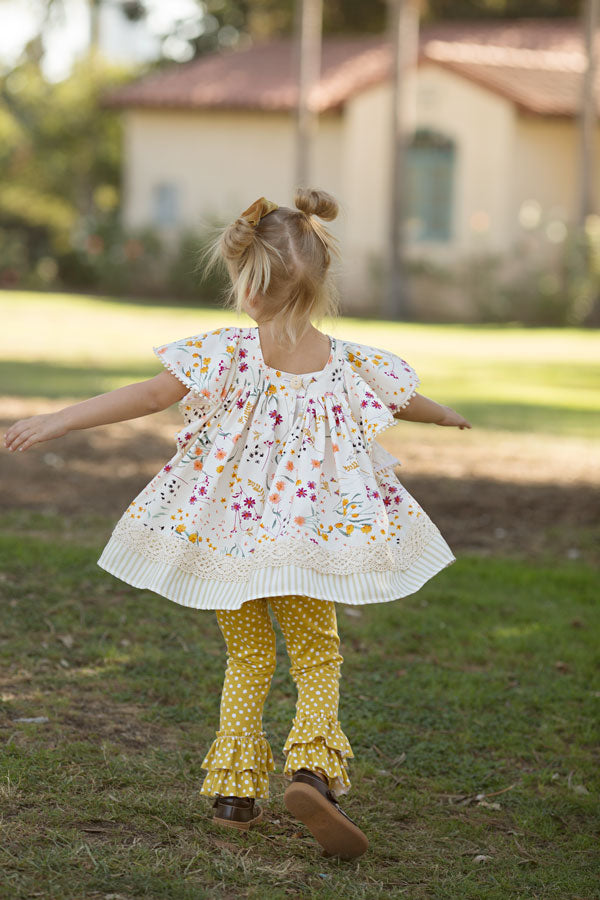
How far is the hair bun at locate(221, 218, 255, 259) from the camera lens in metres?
3.12

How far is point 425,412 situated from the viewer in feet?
11.1

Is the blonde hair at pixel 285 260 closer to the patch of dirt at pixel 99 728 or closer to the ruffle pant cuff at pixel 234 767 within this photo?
the ruffle pant cuff at pixel 234 767

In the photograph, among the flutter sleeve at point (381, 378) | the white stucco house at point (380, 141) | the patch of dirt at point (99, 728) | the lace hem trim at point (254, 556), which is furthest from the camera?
the white stucco house at point (380, 141)

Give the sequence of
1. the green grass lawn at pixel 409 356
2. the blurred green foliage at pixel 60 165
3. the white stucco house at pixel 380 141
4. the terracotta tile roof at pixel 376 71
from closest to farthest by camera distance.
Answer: the green grass lawn at pixel 409 356, the white stucco house at pixel 380 141, the terracotta tile roof at pixel 376 71, the blurred green foliage at pixel 60 165

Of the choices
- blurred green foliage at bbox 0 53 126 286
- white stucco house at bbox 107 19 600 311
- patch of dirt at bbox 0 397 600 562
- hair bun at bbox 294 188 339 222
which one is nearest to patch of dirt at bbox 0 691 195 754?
hair bun at bbox 294 188 339 222

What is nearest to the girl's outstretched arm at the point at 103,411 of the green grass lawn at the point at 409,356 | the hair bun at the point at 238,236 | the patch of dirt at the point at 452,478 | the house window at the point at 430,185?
the hair bun at the point at 238,236

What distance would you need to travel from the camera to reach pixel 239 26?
34656 mm

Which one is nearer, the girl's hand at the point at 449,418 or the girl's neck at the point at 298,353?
the girl's neck at the point at 298,353

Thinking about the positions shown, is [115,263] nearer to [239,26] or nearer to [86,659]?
[239,26]

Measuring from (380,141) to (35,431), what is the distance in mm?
22892

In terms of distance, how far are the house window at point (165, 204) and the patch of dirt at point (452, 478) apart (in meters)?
18.2

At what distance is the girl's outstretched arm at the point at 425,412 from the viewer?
11.0ft

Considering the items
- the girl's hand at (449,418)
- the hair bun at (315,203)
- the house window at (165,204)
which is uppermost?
the house window at (165,204)

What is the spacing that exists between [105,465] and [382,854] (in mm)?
5115
